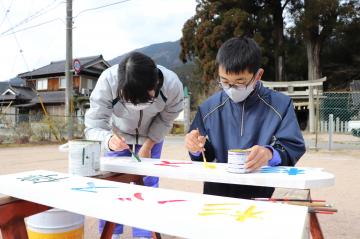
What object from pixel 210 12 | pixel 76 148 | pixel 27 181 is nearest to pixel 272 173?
pixel 76 148

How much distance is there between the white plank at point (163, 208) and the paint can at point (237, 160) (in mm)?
387

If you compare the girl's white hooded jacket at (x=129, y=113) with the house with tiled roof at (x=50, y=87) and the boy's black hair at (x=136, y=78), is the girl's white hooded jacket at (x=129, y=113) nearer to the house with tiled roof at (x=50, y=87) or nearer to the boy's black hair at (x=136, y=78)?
the boy's black hair at (x=136, y=78)

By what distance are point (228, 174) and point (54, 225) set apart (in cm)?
97

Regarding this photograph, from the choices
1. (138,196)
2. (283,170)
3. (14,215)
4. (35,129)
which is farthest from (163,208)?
(35,129)

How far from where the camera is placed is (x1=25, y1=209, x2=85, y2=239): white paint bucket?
6.51 feet

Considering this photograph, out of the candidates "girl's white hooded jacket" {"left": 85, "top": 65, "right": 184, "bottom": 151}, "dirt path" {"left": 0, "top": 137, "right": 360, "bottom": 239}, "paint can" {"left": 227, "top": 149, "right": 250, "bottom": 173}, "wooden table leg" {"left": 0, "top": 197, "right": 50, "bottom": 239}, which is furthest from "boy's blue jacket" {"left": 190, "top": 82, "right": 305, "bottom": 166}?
"dirt path" {"left": 0, "top": 137, "right": 360, "bottom": 239}

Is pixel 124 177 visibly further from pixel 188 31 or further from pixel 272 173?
pixel 188 31

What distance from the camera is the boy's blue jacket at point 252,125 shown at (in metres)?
1.97

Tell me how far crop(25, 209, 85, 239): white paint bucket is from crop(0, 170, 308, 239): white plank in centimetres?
32

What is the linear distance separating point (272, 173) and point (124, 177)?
0.82 meters

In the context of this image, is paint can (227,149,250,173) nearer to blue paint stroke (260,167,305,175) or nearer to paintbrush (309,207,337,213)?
blue paint stroke (260,167,305,175)

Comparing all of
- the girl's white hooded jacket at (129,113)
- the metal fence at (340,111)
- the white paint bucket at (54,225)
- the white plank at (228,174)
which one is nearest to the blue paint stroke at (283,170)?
the white plank at (228,174)

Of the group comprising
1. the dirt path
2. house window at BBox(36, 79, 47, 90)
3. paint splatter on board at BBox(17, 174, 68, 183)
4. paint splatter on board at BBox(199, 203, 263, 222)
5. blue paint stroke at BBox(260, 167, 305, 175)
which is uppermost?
house window at BBox(36, 79, 47, 90)

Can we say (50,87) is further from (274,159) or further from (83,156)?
(274,159)
